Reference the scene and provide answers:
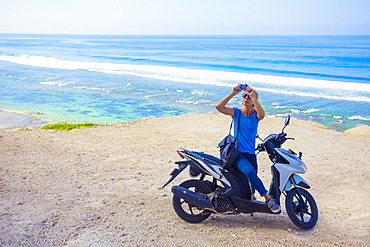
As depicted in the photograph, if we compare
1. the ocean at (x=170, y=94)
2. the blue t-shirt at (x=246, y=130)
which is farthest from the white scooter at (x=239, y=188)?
the ocean at (x=170, y=94)

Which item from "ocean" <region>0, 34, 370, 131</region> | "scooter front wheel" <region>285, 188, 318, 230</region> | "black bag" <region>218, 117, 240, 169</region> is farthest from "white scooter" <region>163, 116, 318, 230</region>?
"ocean" <region>0, 34, 370, 131</region>

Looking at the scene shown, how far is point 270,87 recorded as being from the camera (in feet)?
87.7

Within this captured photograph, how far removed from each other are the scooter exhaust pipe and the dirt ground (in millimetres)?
284

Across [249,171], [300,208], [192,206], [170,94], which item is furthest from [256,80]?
[249,171]

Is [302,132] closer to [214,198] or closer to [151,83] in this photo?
[214,198]

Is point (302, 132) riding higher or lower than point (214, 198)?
lower

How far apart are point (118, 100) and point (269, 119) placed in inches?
395

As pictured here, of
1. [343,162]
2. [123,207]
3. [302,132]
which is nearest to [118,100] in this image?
[302,132]

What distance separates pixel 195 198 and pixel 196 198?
13mm

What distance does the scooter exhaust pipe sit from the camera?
4.82 meters

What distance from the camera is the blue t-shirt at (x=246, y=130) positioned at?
15.2 ft

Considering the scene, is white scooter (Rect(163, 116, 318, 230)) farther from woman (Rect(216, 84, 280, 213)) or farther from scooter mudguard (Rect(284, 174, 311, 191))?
woman (Rect(216, 84, 280, 213))

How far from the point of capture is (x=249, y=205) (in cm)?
481

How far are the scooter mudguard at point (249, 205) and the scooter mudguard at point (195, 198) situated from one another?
32cm
